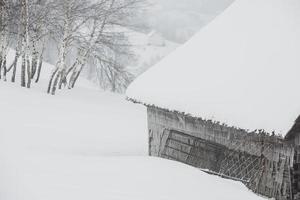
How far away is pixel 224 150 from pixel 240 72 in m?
1.76

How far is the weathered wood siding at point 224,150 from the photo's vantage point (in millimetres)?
7012

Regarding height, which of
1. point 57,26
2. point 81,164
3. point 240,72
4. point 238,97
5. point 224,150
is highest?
point 57,26

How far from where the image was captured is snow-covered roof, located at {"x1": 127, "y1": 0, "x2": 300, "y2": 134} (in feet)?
22.7

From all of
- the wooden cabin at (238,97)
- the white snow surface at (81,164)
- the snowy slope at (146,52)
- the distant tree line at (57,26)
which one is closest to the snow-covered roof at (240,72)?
the wooden cabin at (238,97)

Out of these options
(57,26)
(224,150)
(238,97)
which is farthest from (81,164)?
(57,26)

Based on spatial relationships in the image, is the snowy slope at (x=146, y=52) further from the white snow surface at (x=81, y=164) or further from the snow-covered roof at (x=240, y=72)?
the snow-covered roof at (x=240, y=72)

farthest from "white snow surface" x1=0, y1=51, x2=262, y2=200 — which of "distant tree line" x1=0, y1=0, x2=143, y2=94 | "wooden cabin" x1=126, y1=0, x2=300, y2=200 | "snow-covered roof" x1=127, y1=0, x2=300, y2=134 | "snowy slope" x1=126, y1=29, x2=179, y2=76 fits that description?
"snowy slope" x1=126, y1=29, x2=179, y2=76

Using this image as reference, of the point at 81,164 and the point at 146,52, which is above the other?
the point at 146,52

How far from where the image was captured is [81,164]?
8633 millimetres

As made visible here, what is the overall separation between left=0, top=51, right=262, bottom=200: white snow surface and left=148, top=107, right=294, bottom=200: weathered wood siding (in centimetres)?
39

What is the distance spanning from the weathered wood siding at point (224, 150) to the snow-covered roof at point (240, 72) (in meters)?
0.34

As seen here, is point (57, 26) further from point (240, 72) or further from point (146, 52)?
point (146, 52)

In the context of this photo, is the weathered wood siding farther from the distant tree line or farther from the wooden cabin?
the distant tree line

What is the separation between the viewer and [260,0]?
9.12m
